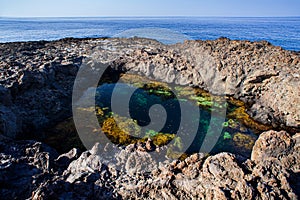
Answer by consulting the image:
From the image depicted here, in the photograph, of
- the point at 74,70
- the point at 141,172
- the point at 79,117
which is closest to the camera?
the point at 141,172

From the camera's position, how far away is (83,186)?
14.4ft

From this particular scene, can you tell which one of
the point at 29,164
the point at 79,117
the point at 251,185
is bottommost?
the point at 79,117

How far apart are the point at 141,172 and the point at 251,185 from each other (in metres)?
2.15

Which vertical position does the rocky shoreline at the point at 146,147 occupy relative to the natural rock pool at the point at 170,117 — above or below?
above

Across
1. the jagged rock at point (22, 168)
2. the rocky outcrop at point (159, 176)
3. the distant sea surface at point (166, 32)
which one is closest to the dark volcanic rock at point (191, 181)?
the rocky outcrop at point (159, 176)

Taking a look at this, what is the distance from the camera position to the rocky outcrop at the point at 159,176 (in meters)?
3.94

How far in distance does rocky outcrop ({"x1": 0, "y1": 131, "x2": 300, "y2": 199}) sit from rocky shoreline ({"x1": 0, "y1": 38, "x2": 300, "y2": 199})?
2cm

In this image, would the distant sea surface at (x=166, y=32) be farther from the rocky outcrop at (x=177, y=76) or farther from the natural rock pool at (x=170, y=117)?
the natural rock pool at (x=170, y=117)

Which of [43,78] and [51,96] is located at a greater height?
[43,78]

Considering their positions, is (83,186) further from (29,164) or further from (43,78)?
(43,78)

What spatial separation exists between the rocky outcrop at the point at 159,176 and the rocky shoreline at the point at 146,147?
17 millimetres

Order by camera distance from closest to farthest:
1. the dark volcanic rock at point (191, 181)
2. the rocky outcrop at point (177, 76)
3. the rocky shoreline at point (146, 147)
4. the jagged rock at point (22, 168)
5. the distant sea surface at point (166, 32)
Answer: the dark volcanic rock at point (191, 181) → the rocky shoreline at point (146, 147) → the jagged rock at point (22, 168) → the rocky outcrop at point (177, 76) → the distant sea surface at point (166, 32)

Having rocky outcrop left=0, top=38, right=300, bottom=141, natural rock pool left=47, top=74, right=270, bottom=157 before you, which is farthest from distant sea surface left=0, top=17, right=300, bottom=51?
natural rock pool left=47, top=74, right=270, bottom=157

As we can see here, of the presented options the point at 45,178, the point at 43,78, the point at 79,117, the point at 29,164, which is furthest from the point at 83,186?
the point at 43,78
